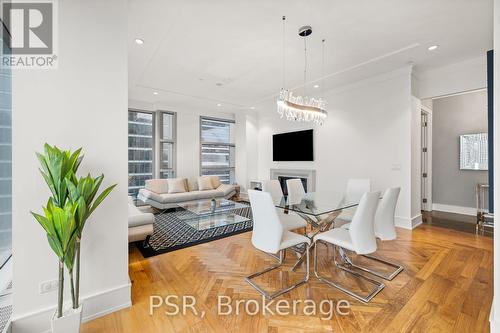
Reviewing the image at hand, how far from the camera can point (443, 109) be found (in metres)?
5.09

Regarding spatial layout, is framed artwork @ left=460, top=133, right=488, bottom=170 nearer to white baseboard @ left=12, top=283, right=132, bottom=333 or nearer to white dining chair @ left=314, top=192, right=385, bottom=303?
white dining chair @ left=314, top=192, right=385, bottom=303

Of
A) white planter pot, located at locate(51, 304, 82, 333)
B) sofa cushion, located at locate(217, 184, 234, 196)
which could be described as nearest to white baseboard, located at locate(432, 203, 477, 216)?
sofa cushion, located at locate(217, 184, 234, 196)

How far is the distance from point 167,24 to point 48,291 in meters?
2.86

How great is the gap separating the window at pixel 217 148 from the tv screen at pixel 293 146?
1.99m

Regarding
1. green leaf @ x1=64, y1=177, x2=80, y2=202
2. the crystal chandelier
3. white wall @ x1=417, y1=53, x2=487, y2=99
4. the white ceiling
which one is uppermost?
the white ceiling

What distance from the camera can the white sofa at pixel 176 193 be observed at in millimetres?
5133

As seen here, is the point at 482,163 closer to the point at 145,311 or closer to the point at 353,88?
the point at 353,88

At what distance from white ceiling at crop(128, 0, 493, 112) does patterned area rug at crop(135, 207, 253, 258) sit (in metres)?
2.84

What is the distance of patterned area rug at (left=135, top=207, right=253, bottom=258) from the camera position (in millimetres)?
3093

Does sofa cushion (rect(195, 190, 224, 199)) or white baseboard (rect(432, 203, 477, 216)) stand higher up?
sofa cushion (rect(195, 190, 224, 199))

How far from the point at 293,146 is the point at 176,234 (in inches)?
144

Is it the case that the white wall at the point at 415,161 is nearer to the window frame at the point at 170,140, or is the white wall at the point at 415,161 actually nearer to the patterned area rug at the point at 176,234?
the patterned area rug at the point at 176,234

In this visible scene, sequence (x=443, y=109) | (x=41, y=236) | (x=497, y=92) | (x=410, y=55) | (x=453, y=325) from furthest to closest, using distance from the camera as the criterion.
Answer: (x=443, y=109) → (x=410, y=55) → (x=453, y=325) → (x=41, y=236) → (x=497, y=92)

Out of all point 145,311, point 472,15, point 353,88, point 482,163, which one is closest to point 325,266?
point 145,311
